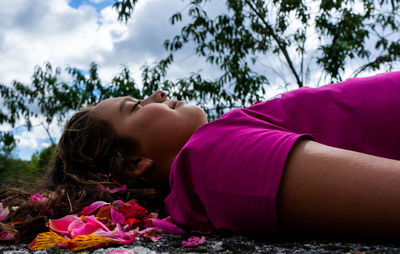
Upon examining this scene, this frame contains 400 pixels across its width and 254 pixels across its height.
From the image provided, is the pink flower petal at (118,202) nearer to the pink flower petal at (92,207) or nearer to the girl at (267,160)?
the pink flower petal at (92,207)

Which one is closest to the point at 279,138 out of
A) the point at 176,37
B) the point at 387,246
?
the point at 387,246

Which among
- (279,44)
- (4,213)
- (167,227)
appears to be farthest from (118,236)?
(279,44)

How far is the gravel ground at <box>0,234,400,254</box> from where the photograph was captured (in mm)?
1142

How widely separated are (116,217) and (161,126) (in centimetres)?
53

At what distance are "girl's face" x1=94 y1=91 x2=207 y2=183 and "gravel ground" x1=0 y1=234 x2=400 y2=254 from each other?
572 millimetres

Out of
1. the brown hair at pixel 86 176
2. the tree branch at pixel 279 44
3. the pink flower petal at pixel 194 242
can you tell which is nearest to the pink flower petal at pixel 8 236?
the brown hair at pixel 86 176

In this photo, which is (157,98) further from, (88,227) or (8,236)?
(8,236)

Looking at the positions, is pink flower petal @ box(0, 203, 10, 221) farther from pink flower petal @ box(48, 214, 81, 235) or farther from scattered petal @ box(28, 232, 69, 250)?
scattered petal @ box(28, 232, 69, 250)

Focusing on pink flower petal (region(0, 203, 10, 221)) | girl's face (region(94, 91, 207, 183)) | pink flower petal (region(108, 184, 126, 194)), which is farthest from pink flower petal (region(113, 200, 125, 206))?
pink flower petal (region(0, 203, 10, 221))

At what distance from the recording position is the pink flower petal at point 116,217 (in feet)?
5.87

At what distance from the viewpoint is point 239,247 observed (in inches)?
50.6

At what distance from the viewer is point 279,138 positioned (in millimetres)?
1312

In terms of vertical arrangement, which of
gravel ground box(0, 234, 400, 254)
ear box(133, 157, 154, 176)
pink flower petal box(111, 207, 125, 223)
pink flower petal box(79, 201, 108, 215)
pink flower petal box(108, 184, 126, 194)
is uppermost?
ear box(133, 157, 154, 176)

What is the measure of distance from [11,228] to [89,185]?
48 cm
